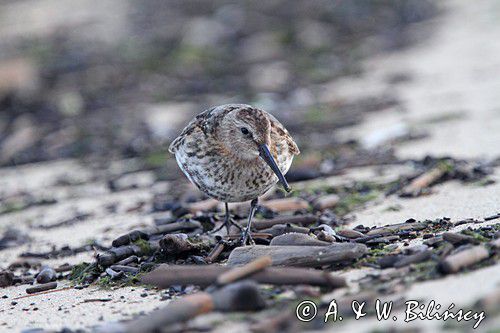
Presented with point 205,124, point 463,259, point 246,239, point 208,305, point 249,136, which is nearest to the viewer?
point 208,305

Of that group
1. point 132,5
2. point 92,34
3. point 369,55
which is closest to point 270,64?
point 369,55

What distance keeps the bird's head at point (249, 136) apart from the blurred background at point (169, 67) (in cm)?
317

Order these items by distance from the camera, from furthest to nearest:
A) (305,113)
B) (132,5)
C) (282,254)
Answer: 1. (132,5)
2. (305,113)
3. (282,254)

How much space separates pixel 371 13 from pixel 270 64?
166 inches

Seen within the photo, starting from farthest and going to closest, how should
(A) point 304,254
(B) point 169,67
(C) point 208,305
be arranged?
1. (B) point 169,67
2. (A) point 304,254
3. (C) point 208,305

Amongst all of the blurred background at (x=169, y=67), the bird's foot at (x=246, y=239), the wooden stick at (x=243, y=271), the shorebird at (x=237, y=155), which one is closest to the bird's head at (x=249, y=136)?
the shorebird at (x=237, y=155)

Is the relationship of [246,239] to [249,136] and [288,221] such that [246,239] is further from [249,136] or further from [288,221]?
[249,136]

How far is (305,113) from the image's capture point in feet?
34.6

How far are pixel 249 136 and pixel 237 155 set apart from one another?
17 cm

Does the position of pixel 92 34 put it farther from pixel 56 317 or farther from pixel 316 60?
pixel 56 317

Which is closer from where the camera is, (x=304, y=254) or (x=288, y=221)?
(x=304, y=254)

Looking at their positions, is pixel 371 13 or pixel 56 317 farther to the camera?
pixel 371 13

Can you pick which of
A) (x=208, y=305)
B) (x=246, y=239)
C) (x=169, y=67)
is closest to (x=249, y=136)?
(x=246, y=239)

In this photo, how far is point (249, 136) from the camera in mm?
5539
